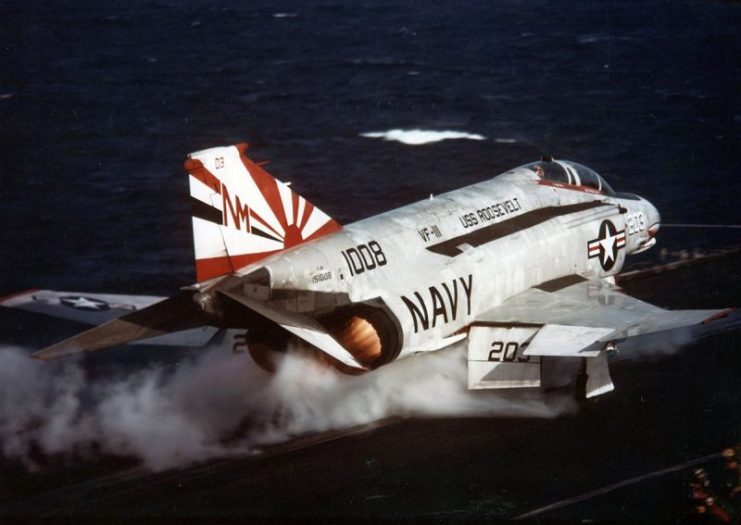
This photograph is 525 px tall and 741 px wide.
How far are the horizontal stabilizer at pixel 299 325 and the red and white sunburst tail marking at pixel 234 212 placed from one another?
1032 mm

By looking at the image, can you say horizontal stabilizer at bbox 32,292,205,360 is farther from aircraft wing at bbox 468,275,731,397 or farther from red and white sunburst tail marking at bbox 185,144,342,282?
aircraft wing at bbox 468,275,731,397

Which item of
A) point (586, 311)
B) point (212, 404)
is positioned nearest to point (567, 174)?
point (586, 311)

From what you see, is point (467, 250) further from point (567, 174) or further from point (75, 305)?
point (75, 305)

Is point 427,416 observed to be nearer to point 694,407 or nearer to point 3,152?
point 694,407

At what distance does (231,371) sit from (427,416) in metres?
4.74

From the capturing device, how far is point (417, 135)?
44.6 meters

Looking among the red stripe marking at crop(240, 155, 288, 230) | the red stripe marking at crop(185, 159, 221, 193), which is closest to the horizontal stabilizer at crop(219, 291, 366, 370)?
the red stripe marking at crop(185, 159, 221, 193)

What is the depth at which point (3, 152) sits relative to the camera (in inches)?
1752

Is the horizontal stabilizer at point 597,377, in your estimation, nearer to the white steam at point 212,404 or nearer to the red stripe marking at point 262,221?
the white steam at point 212,404

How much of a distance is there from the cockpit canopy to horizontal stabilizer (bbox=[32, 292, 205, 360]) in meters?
11.3

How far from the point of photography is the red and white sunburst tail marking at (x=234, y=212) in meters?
17.9

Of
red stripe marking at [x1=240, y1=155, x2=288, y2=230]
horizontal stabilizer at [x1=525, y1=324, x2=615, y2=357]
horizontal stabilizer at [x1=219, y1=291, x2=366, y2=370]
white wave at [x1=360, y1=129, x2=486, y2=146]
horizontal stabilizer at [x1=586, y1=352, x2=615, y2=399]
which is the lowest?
horizontal stabilizer at [x1=586, y1=352, x2=615, y2=399]

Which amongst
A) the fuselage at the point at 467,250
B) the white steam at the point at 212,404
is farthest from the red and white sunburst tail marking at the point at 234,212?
the white steam at the point at 212,404

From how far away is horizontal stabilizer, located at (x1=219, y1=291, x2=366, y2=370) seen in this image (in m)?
16.6
